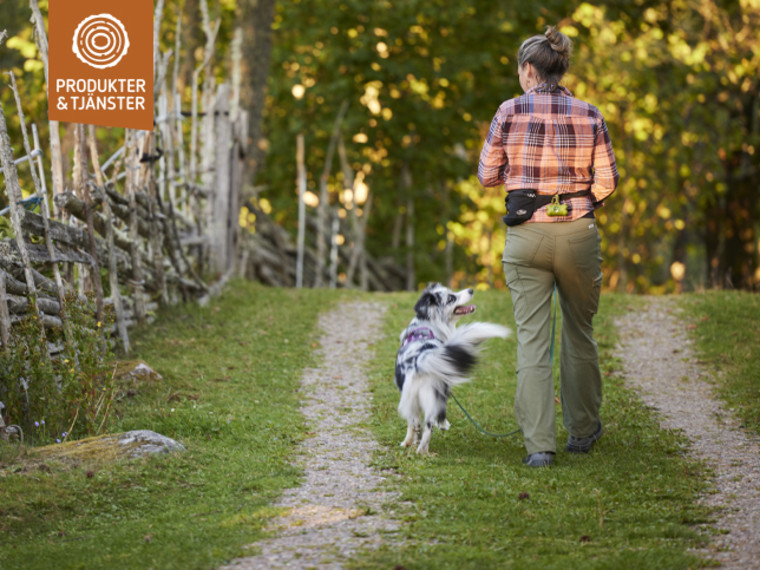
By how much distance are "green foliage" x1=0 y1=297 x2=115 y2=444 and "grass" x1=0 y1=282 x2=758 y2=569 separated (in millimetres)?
200

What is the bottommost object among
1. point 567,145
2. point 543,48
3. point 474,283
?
point 474,283

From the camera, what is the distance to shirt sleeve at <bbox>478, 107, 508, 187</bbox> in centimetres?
445

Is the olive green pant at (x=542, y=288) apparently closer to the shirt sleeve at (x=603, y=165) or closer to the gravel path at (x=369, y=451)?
the shirt sleeve at (x=603, y=165)

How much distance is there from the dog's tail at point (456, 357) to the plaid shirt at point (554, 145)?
640mm

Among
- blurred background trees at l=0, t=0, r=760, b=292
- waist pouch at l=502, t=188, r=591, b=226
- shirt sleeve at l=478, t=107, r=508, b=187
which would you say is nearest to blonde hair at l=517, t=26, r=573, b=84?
shirt sleeve at l=478, t=107, r=508, b=187

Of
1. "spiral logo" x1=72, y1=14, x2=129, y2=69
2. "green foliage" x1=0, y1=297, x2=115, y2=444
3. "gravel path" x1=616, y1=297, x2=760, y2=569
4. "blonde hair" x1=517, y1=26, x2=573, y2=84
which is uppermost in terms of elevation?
"spiral logo" x1=72, y1=14, x2=129, y2=69

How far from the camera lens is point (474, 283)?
17906mm

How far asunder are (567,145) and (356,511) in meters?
1.99

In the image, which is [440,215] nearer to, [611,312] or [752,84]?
[752,84]

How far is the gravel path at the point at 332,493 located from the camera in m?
3.32

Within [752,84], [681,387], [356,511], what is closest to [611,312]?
[681,387]

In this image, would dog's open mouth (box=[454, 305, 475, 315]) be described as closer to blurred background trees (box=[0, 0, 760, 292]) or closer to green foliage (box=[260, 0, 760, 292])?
blurred background trees (box=[0, 0, 760, 292])

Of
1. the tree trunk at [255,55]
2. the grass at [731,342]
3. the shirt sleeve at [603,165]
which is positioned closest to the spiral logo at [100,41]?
the shirt sleeve at [603,165]

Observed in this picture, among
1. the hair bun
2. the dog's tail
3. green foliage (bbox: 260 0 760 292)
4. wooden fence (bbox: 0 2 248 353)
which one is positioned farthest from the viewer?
green foliage (bbox: 260 0 760 292)
